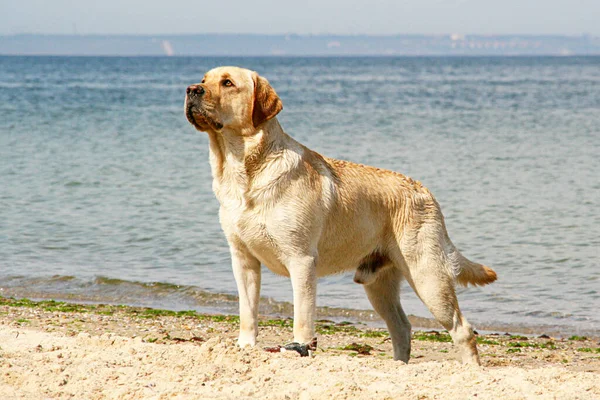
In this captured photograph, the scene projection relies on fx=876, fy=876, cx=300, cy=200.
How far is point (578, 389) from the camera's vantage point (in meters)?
5.21

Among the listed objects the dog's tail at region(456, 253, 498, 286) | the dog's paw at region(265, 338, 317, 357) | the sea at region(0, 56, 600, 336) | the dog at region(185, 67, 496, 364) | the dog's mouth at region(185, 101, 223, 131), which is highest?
the dog's mouth at region(185, 101, 223, 131)

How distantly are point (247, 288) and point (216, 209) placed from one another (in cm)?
954

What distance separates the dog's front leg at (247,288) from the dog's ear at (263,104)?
91 cm

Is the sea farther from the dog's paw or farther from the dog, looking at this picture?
the dog's paw

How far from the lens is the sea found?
34.6ft

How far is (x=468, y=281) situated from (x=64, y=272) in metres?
6.67

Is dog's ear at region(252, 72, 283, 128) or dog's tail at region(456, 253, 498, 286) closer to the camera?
dog's ear at region(252, 72, 283, 128)

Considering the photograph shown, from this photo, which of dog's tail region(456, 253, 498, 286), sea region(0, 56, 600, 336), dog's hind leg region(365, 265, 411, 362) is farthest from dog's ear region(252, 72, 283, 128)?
sea region(0, 56, 600, 336)

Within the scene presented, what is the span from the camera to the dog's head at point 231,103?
5684 millimetres

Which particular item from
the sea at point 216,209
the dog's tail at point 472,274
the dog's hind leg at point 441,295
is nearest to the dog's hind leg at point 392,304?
the dog's hind leg at point 441,295

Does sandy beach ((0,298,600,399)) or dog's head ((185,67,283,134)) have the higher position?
dog's head ((185,67,283,134))

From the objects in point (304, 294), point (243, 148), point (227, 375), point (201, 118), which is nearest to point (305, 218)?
point (304, 294)

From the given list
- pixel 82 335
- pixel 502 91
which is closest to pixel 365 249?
pixel 82 335

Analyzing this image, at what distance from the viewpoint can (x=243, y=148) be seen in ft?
19.1
